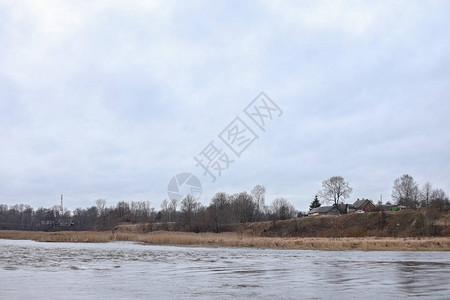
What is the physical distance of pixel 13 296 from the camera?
14.9 meters

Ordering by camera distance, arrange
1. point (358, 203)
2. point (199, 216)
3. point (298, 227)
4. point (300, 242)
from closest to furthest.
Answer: point (300, 242) < point (298, 227) < point (199, 216) < point (358, 203)

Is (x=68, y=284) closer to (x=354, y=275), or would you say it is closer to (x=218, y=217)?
(x=354, y=275)

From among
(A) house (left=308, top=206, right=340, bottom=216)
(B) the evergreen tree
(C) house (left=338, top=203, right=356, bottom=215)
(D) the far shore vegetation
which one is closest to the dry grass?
(D) the far shore vegetation

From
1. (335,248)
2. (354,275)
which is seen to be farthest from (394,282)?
(335,248)

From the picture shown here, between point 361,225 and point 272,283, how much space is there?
72.7 meters

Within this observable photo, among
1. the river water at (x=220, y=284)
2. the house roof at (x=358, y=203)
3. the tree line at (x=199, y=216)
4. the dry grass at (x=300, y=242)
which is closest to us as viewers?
the river water at (x=220, y=284)

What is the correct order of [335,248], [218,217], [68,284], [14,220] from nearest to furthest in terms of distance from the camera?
[68,284]
[335,248]
[218,217]
[14,220]

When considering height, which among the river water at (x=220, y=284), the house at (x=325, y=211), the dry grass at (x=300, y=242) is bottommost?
the dry grass at (x=300, y=242)

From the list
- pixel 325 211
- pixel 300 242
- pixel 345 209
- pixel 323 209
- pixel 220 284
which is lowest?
pixel 300 242

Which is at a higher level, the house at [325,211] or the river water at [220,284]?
the house at [325,211]

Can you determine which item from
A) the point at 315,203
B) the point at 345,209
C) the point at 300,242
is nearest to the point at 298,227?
the point at 300,242

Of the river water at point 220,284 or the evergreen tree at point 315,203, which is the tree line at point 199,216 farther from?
the river water at point 220,284

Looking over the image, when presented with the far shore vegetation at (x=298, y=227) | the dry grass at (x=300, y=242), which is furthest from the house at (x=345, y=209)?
the dry grass at (x=300, y=242)

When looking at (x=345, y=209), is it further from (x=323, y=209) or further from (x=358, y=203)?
(x=358, y=203)
